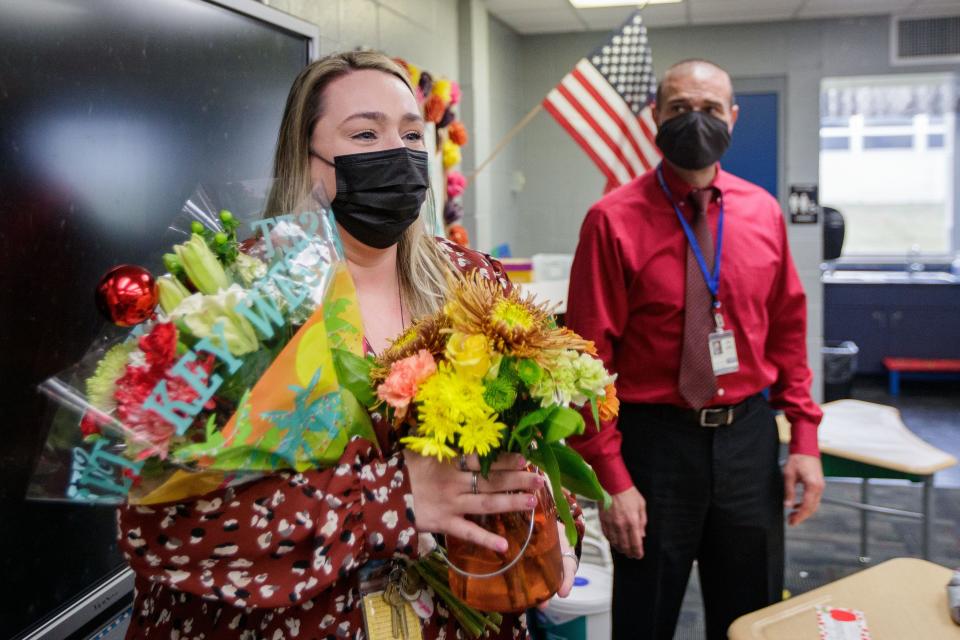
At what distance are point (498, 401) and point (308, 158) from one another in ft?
1.86

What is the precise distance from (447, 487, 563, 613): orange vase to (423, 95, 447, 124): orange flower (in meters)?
2.82

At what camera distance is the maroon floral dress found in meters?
0.90

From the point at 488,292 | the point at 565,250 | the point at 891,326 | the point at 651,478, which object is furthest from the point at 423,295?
the point at 891,326

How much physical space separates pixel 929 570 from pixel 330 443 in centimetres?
147

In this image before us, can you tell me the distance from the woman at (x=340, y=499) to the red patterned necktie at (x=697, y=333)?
2.85ft

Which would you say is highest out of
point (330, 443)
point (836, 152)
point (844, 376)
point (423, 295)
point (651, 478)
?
point (836, 152)

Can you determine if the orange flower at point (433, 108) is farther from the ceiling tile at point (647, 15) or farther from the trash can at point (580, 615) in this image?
the ceiling tile at point (647, 15)

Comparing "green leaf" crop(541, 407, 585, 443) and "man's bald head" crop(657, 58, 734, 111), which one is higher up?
"man's bald head" crop(657, 58, 734, 111)

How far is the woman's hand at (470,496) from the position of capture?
0.94 metres

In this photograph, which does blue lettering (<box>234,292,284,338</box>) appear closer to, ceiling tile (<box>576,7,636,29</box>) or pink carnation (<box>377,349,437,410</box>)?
pink carnation (<box>377,349,437,410</box>)

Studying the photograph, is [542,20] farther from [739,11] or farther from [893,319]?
[893,319]

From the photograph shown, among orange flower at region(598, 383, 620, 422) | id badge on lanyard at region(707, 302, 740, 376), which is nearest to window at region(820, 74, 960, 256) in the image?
id badge on lanyard at region(707, 302, 740, 376)

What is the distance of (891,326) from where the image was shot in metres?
7.28

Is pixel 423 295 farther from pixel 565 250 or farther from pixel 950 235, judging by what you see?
pixel 950 235
